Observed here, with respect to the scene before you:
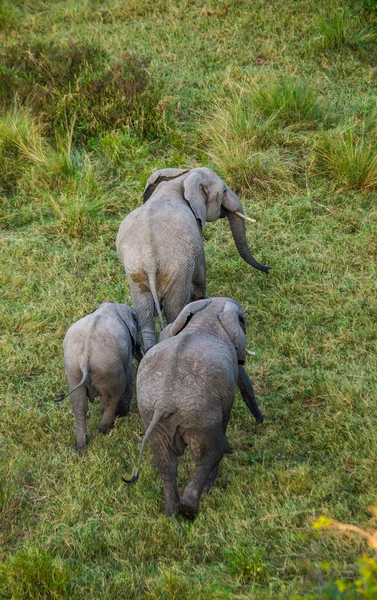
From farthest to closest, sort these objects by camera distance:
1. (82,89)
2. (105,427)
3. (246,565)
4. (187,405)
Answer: (82,89)
(105,427)
(187,405)
(246,565)

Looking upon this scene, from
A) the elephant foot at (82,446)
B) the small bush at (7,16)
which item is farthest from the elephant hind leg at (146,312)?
the small bush at (7,16)

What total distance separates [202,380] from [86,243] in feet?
13.4

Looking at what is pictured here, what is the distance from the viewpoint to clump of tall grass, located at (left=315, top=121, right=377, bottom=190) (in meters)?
8.74

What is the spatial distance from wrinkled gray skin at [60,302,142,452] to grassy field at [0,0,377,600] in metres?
0.24

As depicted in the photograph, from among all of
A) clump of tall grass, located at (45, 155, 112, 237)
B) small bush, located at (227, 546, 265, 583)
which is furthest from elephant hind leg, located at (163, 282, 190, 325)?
clump of tall grass, located at (45, 155, 112, 237)

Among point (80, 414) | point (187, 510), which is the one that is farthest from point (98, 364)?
point (187, 510)

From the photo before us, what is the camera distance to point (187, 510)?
4715 mm

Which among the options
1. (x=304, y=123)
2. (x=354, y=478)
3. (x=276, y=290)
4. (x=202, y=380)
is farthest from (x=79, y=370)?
(x=304, y=123)

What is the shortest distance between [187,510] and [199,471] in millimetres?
239

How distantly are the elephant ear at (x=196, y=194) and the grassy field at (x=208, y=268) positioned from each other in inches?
44.3

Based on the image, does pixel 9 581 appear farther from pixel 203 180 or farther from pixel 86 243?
pixel 86 243

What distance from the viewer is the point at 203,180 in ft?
22.4

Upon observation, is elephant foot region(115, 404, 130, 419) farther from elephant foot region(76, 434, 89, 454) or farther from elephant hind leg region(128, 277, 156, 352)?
elephant hind leg region(128, 277, 156, 352)

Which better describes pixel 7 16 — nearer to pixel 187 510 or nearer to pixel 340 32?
pixel 340 32
